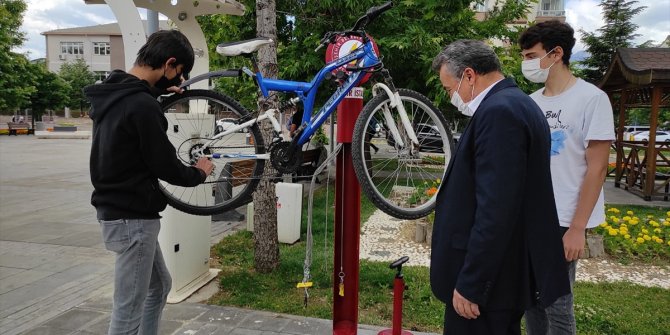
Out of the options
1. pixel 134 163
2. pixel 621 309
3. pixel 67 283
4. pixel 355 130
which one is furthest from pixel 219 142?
pixel 621 309

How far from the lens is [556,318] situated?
253 centimetres

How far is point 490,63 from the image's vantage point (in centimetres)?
207

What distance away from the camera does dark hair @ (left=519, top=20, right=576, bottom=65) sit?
2648 millimetres

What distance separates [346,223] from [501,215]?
5.25 feet

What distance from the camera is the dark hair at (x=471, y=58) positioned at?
2.06m

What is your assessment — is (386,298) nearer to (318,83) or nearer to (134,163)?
(318,83)

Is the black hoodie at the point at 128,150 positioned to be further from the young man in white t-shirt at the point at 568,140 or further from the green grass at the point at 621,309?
the green grass at the point at 621,309

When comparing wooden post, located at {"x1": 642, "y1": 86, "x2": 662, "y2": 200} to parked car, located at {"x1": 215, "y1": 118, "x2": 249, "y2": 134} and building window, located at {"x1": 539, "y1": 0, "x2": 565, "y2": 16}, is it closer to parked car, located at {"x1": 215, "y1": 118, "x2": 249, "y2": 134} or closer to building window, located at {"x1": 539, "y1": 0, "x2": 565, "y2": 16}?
parked car, located at {"x1": 215, "y1": 118, "x2": 249, "y2": 134}

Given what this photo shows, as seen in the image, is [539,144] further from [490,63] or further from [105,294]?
[105,294]

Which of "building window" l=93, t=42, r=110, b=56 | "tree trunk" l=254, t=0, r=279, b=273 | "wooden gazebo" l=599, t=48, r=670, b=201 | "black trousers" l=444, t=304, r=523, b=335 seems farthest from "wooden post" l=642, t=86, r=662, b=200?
"building window" l=93, t=42, r=110, b=56

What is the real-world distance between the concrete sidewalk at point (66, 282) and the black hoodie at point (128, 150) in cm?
195

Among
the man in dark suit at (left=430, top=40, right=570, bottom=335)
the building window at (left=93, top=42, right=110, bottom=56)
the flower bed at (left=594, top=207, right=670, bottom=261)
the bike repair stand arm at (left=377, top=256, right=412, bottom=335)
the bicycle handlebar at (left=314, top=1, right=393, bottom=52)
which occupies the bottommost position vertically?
the flower bed at (left=594, top=207, right=670, bottom=261)

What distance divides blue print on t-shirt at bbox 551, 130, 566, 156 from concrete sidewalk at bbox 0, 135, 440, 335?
2.28m

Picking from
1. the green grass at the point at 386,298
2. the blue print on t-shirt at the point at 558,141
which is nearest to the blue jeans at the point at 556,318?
the blue print on t-shirt at the point at 558,141
